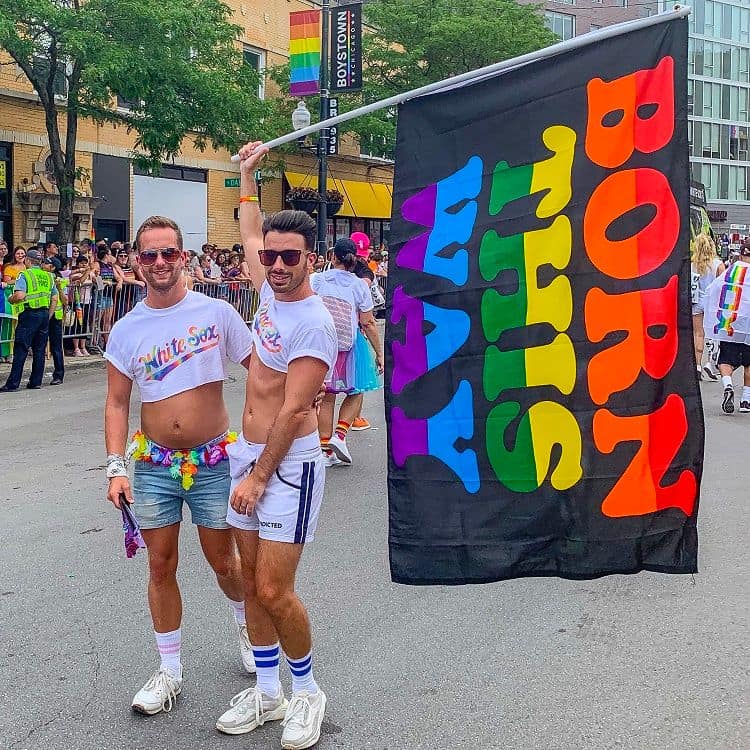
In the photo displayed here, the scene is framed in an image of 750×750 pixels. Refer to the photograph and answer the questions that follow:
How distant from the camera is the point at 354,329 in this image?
8.37 m

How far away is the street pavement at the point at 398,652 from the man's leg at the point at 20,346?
6.68 meters

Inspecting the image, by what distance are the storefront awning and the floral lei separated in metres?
28.9

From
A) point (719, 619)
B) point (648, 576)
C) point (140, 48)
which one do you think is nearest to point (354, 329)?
point (648, 576)

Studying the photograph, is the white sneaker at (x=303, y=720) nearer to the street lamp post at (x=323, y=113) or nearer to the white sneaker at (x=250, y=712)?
the white sneaker at (x=250, y=712)

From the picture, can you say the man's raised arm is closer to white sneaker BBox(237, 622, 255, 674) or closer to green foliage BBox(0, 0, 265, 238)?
white sneaker BBox(237, 622, 255, 674)

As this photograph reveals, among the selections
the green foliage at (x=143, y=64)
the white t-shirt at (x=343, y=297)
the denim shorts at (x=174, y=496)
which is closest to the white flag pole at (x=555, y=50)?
the denim shorts at (x=174, y=496)

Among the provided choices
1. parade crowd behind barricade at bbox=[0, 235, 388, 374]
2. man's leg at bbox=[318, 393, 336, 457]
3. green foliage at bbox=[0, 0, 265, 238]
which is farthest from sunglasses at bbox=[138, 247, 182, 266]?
green foliage at bbox=[0, 0, 265, 238]

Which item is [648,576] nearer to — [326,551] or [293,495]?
[326,551]

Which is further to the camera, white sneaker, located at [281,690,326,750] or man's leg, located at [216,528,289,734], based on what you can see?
man's leg, located at [216,528,289,734]

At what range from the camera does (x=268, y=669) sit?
373 cm

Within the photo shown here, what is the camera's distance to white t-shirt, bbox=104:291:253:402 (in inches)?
153

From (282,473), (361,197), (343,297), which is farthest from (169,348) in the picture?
(361,197)

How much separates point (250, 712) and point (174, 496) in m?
0.87

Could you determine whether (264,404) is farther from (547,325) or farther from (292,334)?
(547,325)
